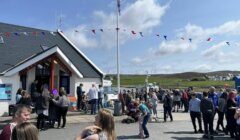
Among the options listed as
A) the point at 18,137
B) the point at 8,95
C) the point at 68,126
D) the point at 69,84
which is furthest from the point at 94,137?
the point at 69,84

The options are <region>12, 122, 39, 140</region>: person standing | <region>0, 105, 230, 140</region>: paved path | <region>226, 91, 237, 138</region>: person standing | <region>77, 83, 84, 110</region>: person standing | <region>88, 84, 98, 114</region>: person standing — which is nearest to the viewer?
<region>12, 122, 39, 140</region>: person standing

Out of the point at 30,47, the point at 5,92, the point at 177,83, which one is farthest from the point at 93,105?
the point at 177,83

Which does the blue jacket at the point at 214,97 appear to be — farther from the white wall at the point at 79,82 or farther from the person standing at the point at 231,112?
the white wall at the point at 79,82

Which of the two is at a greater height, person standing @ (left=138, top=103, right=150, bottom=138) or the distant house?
the distant house

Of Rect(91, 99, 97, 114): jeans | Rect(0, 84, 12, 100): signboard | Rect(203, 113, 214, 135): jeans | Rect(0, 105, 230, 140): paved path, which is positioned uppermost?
Rect(0, 84, 12, 100): signboard

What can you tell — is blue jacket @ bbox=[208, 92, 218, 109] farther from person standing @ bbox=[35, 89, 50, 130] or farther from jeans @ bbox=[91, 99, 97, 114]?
jeans @ bbox=[91, 99, 97, 114]

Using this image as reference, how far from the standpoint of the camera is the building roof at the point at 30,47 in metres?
26.5

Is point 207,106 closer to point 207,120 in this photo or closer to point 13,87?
point 207,120

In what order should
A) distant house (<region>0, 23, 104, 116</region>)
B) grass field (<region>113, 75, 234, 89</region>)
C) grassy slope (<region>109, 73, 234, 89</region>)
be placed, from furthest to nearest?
grassy slope (<region>109, 73, 234, 89</region>) → grass field (<region>113, 75, 234, 89</region>) → distant house (<region>0, 23, 104, 116</region>)

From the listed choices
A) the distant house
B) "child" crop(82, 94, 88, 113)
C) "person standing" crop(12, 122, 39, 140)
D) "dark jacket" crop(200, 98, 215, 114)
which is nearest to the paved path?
"dark jacket" crop(200, 98, 215, 114)

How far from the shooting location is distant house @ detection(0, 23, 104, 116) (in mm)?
24578

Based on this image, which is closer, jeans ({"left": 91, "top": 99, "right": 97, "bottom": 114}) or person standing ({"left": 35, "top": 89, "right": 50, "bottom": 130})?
person standing ({"left": 35, "top": 89, "right": 50, "bottom": 130})

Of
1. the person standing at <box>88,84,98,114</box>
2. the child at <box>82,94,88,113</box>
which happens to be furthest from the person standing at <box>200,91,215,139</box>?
the child at <box>82,94,88,113</box>

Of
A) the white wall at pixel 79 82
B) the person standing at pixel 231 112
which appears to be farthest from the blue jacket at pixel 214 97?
the white wall at pixel 79 82
